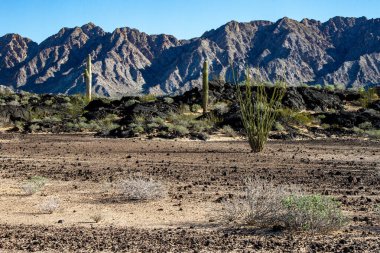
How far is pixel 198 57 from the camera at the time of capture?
173625mm

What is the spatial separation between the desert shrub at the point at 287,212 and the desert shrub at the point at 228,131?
19.7 m

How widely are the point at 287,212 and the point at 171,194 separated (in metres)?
3.78

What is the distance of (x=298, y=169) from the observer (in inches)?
627

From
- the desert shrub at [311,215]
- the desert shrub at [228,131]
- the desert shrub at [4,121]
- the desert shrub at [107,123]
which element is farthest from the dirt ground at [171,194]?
the desert shrub at [4,121]

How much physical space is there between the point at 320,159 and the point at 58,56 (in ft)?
598

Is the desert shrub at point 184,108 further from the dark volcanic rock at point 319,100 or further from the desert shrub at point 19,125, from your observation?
the desert shrub at point 19,125

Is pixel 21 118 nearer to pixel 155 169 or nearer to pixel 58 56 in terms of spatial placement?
pixel 155 169

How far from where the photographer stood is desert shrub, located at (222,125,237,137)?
2934cm

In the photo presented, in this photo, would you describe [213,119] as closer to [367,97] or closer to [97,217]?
[367,97]

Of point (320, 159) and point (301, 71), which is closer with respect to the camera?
point (320, 159)

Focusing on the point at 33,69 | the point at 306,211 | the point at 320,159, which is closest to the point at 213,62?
the point at 33,69

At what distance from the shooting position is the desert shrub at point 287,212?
8.30 metres

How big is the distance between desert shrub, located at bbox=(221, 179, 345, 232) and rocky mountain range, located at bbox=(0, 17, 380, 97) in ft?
479

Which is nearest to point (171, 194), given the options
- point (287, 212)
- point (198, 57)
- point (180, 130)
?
point (287, 212)
